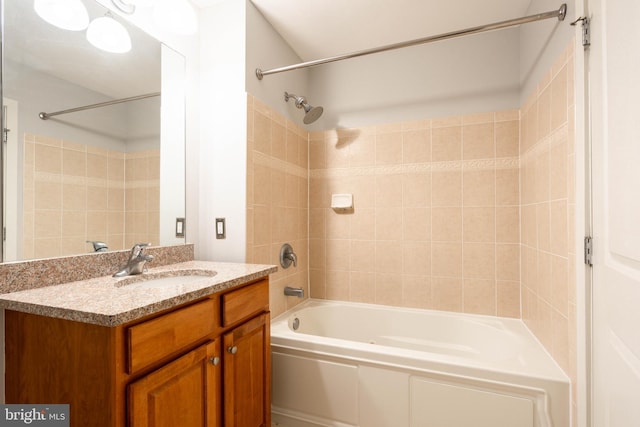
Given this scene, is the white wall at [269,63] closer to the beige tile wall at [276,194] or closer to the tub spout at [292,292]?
the beige tile wall at [276,194]

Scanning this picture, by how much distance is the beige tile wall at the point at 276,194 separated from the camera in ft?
5.85

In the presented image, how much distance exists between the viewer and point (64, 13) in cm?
122

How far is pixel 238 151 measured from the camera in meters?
1.74

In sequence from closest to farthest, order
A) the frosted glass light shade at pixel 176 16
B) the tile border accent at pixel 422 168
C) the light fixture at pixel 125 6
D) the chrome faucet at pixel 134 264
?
the chrome faucet at pixel 134 264
the light fixture at pixel 125 6
the frosted glass light shade at pixel 176 16
the tile border accent at pixel 422 168

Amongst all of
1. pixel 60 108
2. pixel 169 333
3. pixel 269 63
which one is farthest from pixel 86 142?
pixel 269 63

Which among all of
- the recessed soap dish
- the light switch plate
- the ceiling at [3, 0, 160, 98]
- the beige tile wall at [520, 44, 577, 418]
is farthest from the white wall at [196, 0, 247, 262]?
the beige tile wall at [520, 44, 577, 418]

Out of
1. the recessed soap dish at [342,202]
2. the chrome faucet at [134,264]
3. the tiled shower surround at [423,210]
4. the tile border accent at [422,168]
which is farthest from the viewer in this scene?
the recessed soap dish at [342,202]

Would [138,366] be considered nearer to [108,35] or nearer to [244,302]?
[244,302]

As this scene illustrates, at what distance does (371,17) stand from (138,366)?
2.18 m

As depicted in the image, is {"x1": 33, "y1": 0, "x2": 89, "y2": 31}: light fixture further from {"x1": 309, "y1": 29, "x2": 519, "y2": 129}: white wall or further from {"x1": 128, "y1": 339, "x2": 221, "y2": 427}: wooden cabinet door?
{"x1": 309, "y1": 29, "x2": 519, "y2": 129}: white wall

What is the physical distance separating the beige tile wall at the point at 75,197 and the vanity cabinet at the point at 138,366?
326 millimetres

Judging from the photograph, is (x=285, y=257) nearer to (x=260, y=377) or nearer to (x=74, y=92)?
(x=260, y=377)

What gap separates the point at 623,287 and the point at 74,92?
81.6 inches

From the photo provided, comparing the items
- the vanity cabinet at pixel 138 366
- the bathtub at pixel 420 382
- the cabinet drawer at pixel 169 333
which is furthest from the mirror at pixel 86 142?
the bathtub at pixel 420 382
